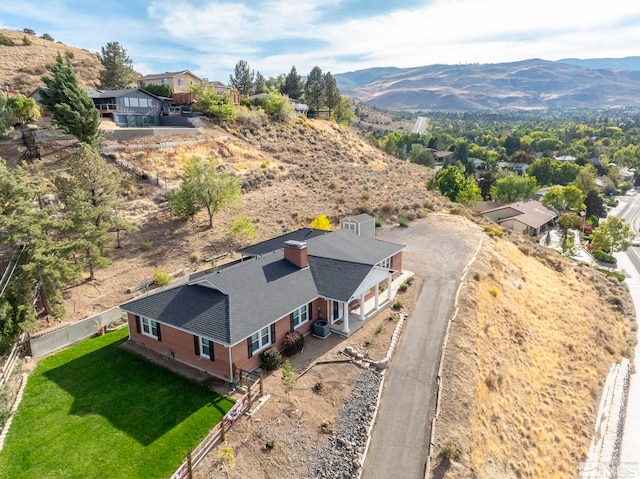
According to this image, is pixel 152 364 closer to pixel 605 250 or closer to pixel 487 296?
pixel 487 296

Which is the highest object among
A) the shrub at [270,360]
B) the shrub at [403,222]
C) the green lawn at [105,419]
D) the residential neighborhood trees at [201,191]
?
the residential neighborhood trees at [201,191]

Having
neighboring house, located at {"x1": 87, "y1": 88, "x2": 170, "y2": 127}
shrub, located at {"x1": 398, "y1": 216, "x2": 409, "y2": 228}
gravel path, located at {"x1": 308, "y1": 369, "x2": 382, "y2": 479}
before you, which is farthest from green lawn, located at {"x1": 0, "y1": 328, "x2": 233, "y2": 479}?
neighboring house, located at {"x1": 87, "y1": 88, "x2": 170, "y2": 127}

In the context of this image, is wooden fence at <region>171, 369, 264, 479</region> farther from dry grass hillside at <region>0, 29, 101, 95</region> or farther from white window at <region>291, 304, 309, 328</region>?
dry grass hillside at <region>0, 29, 101, 95</region>

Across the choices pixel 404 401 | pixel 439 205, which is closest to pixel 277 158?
pixel 439 205

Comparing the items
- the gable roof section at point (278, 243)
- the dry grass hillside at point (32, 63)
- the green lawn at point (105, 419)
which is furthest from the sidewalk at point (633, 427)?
the dry grass hillside at point (32, 63)

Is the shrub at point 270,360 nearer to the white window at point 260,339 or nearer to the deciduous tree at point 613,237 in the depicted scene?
the white window at point 260,339

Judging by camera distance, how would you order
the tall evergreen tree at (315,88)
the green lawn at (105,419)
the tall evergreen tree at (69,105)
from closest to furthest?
1. the green lawn at (105,419)
2. the tall evergreen tree at (69,105)
3. the tall evergreen tree at (315,88)
